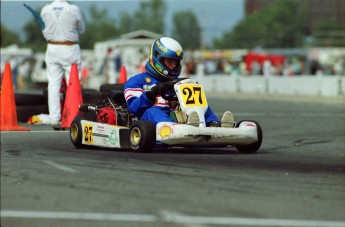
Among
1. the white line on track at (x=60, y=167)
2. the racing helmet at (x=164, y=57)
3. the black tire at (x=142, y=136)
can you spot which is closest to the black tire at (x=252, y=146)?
the black tire at (x=142, y=136)

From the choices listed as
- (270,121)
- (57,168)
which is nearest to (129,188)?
(57,168)

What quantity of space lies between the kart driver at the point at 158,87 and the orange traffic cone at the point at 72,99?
346 centimetres

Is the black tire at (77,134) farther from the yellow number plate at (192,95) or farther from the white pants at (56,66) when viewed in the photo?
the white pants at (56,66)

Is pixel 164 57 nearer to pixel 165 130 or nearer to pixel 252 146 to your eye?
pixel 165 130

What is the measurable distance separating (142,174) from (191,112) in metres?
2.10

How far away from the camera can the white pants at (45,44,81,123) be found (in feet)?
49.4

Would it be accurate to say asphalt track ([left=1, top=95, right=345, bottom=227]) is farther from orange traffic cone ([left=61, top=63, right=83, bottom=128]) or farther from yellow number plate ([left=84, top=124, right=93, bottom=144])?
orange traffic cone ([left=61, top=63, right=83, bottom=128])

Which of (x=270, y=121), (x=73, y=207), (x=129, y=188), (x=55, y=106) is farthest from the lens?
(x=270, y=121)

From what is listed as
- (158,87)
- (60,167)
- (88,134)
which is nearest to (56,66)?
(88,134)

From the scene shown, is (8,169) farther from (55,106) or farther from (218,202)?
(55,106)

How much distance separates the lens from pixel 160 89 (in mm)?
10438

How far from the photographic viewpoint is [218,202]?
676 centimetres

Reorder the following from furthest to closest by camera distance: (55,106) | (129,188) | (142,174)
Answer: (55,106) → (142,174) → (129,188)

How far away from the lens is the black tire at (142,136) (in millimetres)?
9953
